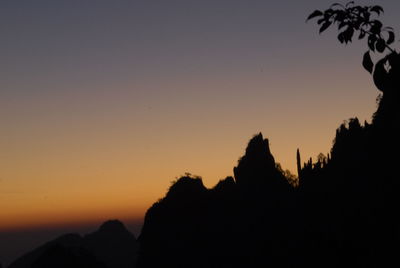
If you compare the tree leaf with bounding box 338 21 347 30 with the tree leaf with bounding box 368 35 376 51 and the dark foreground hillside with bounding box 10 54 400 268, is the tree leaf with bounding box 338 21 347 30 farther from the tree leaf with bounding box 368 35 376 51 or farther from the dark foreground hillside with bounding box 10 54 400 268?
the dark foreground hillside with bounding box 10 54 400 268

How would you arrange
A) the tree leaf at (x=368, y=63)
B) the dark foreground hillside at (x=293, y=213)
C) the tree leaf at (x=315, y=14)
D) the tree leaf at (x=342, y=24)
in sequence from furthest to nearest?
the dark foreground hillside at (x=293, y=213) → the tree leaf at (x=342, y=24) → the tree leaf at (x=315, y=14) → the tree leaf at (x=368, y=63)

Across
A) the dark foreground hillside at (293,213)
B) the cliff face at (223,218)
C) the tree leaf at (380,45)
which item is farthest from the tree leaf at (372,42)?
the cliff face at (223,218)

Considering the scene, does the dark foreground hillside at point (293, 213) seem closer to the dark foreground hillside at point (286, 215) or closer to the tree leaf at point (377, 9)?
the dark foreground hillside at point (286, 215)

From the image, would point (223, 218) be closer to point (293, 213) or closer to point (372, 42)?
point (293, 213)

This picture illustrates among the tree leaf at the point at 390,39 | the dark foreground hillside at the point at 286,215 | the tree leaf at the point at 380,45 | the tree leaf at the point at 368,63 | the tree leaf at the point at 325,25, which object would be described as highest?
the dark foreground hillside at the point at 286,215

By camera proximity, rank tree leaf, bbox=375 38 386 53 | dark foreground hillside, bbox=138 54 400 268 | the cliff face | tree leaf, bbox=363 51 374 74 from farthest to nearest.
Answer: the cliff face < dark foreground hillside, bbox=138 54 400 268 < tree leaf, bbox=375 38 386 53 < tree leaf, bbox=363 51 374 74

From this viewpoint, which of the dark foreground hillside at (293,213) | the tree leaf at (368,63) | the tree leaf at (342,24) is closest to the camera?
the tree leaf at (368,63)

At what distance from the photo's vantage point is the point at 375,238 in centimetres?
5547

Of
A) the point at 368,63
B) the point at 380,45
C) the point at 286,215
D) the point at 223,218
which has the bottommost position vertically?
the point at 368,63

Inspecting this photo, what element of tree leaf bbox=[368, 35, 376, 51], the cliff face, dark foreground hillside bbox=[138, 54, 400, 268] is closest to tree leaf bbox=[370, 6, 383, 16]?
tree leaf bbox=[368, 35, 376, 51]

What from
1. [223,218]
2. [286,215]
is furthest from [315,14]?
[223,218]

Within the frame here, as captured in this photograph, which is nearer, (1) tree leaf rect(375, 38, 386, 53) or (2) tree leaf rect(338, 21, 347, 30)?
(1) tree leaf rect(375, 38, 386, 53)

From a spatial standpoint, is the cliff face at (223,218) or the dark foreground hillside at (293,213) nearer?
the dark foreground hillside at (293,213)

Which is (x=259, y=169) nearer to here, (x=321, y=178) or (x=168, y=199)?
(x=168, y=199)
